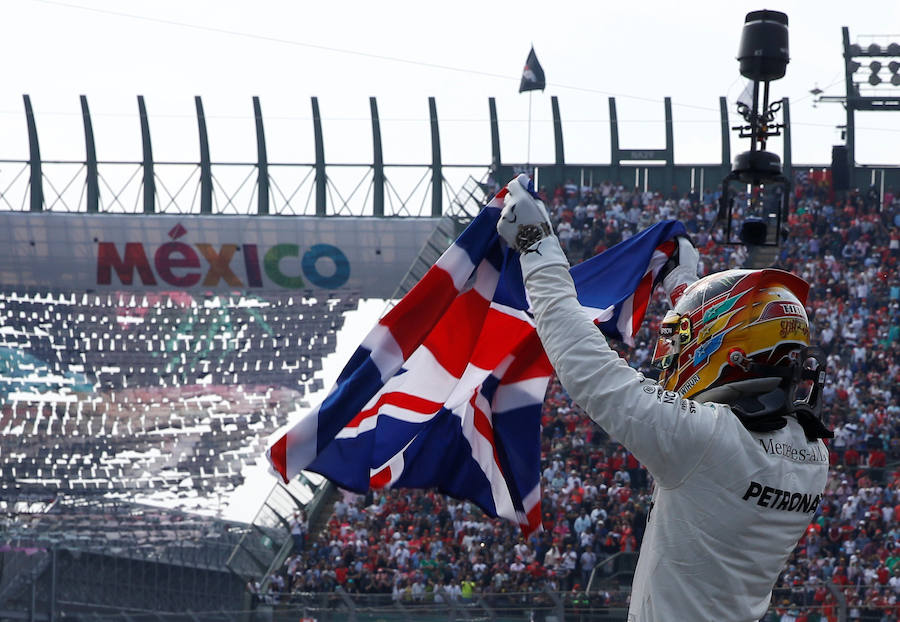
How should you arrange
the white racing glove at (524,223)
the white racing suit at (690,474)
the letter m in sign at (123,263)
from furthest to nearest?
the letter m in sign at (123,263), the white racing glove at (524,223), the white racing suit at (690,474)

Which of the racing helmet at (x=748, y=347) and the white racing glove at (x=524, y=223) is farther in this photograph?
the racing helmet at (x=748, y=347)

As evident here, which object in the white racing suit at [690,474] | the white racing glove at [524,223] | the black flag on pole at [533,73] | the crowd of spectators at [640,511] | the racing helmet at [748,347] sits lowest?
the crowd of spectators at [640,511]

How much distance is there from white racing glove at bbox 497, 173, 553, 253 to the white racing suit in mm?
33

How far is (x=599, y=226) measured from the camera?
27.8 metres

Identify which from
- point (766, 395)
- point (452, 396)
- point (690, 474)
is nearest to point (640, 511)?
point (452, 396)

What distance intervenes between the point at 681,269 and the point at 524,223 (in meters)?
1.67

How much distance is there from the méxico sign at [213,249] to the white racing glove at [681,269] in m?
28.4

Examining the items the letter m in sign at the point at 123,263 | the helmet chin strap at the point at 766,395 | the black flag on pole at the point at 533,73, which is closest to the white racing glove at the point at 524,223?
the helmet chin strap at the point at 766,395

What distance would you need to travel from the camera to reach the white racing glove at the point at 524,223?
126 inches

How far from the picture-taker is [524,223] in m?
3.24

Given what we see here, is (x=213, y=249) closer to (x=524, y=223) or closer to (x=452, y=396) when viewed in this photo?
(x=452, y=396)

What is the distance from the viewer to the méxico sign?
3381cm

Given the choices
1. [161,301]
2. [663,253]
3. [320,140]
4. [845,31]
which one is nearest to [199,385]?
[161,301]

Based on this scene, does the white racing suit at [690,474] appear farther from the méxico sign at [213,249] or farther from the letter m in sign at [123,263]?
the letter m in sign at [123,263]
